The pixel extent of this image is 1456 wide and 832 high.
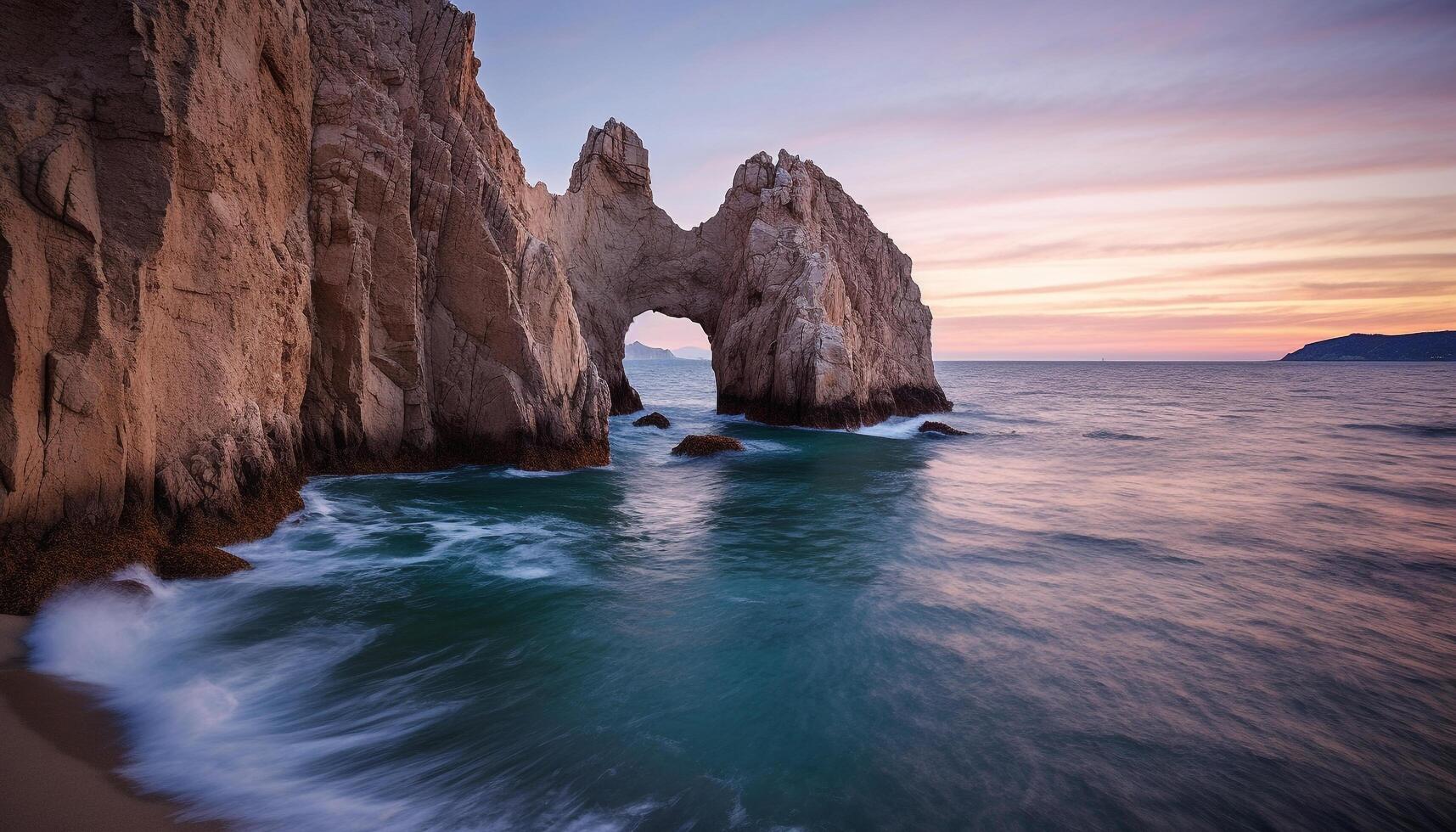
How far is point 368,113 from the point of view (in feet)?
42.8

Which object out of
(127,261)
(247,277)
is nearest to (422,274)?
(247,277)

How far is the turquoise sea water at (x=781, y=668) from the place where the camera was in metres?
4.94

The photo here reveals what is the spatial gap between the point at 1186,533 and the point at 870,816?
12224 millimetres

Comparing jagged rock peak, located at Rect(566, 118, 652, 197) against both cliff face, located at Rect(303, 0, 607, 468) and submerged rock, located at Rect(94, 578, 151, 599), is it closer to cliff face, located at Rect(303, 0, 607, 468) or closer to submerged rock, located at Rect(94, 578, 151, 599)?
cliff face, located at Rect(303, 0, 607, 468)

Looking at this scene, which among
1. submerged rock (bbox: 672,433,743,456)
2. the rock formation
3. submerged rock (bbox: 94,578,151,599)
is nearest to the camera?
the rock formation

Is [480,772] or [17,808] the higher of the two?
[17,808]

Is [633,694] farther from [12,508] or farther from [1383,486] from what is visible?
[1383,486]

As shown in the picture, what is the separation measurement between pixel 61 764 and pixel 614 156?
32.8m

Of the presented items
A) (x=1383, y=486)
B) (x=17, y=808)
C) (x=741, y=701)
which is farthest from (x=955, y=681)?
(x=1383, y=486)

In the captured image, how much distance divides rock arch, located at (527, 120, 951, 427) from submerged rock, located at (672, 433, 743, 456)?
24.9 ft

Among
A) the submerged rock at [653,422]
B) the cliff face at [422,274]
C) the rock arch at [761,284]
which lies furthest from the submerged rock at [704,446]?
the rock arch at [761,284]

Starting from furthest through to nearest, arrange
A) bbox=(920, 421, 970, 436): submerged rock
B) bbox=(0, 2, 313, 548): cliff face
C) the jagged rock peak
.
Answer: the jagged rock peak
bbox=(920, 421, 970, 436): submerged rock
bbox=(0, 2, 313, 548): cliff face

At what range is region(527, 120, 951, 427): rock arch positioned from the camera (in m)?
30.2

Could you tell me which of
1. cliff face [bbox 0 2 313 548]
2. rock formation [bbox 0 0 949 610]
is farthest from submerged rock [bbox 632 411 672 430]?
cliff face [bbox 0 2 313 548]
